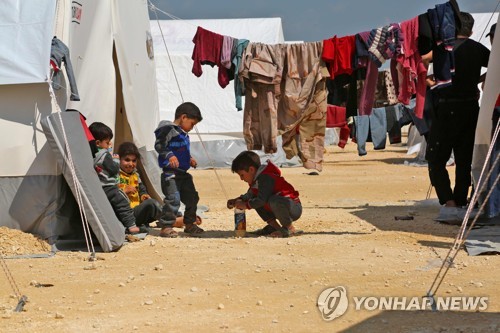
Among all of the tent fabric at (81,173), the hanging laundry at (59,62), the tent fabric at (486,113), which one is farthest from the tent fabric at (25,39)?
the tent fabric at (486,113)

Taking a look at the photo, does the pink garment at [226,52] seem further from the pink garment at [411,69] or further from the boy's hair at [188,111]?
the pink garment at [411,69]

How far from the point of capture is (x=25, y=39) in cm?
777

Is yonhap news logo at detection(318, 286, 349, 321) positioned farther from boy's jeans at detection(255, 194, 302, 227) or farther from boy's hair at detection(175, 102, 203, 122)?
boy's hair at detection(175, 102, 203, 122)

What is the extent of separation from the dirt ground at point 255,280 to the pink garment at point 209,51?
5.13ft

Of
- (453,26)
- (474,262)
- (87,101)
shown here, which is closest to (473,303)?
(474,262)

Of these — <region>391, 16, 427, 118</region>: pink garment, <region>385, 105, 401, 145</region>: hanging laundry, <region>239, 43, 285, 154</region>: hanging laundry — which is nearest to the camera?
<region>391, 16, 427, 118</region>: pink garment

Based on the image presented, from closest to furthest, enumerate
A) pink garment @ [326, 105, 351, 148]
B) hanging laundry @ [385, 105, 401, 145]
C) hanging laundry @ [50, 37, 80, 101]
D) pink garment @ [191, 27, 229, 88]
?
hanging laundry @ [50, 37, 80, 101], pink garment @ [191, 27, 229, 88], pink garment @ [326, 105, 351, 148], hanging laundry @ [385, 105, 401, 145]

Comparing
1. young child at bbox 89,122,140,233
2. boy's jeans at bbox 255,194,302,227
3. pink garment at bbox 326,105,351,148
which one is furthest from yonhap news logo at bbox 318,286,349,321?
pink garment at bbox 326,105,351,148

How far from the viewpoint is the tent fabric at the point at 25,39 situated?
763cm

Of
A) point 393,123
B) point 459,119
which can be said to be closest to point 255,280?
point 459,119

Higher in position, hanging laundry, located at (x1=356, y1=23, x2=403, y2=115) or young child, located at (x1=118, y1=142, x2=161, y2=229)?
hanging laundry, located at (x1=356, y1=23, x2=403, y2=115)

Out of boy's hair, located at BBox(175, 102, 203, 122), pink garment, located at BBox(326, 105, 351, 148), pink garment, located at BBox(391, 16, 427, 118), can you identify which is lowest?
pink garment, located at BBox(326, 105, 351, 148)

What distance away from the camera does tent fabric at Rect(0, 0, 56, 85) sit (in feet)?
25.0

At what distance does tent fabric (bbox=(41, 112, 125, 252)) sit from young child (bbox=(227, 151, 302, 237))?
1.15 metres
